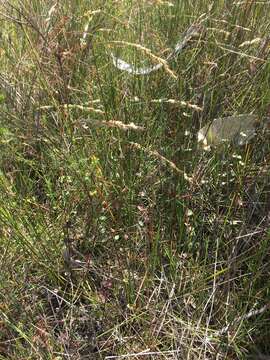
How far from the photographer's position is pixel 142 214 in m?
1.35

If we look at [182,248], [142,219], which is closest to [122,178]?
[142,219]

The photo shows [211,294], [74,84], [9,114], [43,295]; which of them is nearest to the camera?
[211,294]

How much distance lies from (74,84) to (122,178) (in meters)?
0.51

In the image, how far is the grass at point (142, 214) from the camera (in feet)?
3.99

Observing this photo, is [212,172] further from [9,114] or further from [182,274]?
[9,114]

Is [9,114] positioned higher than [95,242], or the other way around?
[9,114]

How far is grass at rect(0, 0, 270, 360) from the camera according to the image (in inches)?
47.8

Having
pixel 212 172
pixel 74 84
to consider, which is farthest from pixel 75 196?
pixel 74 84

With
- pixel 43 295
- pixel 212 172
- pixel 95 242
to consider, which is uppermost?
→ pixel 212 172

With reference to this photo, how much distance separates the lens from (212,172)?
1.42 metres

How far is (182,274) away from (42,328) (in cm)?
36

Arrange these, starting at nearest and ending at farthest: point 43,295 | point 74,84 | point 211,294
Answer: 1. point 211,294
2. point 43,295
3. point 74,84

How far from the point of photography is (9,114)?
1.57 m

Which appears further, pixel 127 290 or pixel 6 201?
pixel 6 201
